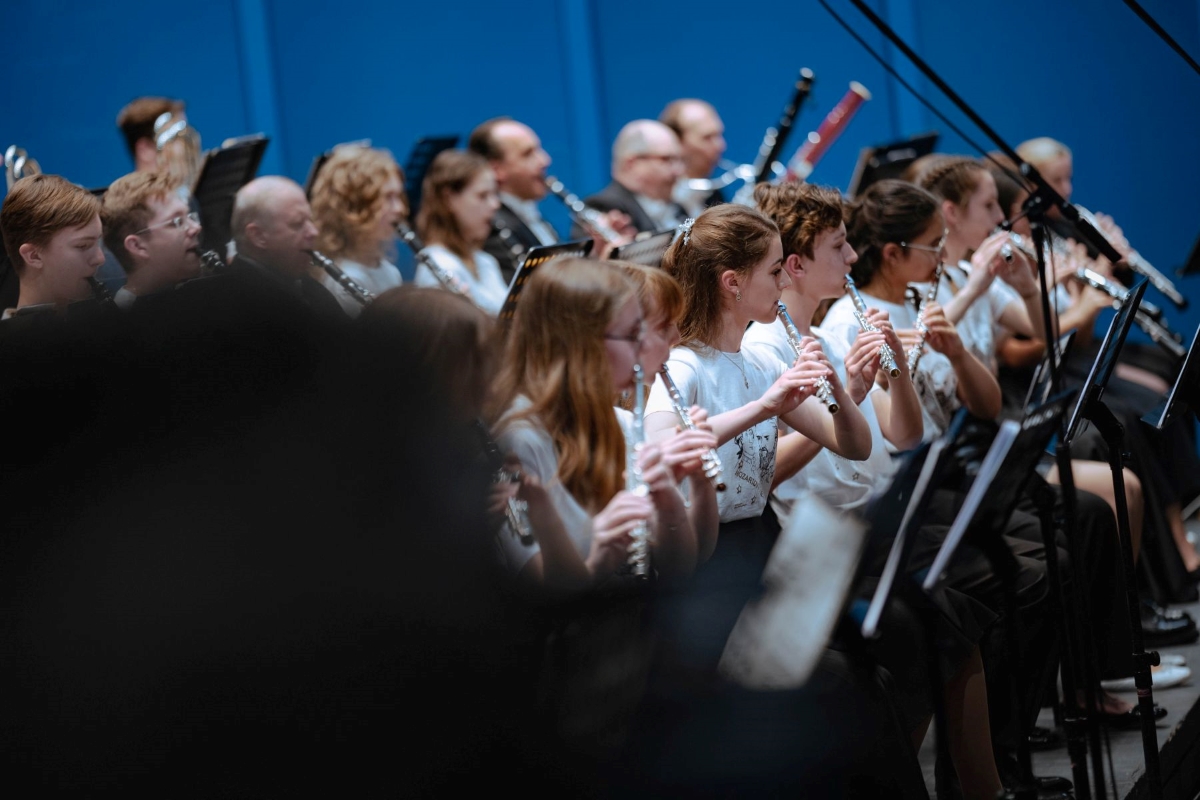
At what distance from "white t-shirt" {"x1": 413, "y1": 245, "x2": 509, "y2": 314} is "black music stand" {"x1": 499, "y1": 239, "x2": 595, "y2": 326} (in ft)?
3.90

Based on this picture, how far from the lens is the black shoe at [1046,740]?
3.29 m

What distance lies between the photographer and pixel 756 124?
712 cm

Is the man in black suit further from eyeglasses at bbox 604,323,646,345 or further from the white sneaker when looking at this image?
eyeglasses at bbox 604,323,646,345

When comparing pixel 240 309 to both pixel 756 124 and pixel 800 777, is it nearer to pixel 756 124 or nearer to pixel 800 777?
pixel 800 777

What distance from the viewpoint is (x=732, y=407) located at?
2662 mm

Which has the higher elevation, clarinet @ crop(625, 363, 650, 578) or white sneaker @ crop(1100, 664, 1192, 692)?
clarinet @ crop(625, 363, 650, 578)

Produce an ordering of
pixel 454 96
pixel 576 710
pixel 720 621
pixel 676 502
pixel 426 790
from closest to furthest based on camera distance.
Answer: pixel 426 790
pixel 576 710
pixel 676 502
pixel 720 621
pixel 454 96

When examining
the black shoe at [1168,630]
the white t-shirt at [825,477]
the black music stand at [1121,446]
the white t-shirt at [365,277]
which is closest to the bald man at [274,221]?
the white t-shirt at [365,277]

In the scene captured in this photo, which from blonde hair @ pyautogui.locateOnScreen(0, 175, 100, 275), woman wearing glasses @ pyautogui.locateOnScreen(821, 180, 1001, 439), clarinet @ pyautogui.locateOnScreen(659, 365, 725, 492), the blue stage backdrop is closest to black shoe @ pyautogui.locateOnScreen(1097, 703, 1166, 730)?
woman wearing glasses @ pyautogui.locateOnScreen(821, 180, 1001, 439)

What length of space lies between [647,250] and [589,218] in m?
2.21

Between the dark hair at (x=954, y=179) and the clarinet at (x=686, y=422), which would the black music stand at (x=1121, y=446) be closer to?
the clarinet at (x=686, y=422)

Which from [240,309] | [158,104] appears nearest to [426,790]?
[240,309]

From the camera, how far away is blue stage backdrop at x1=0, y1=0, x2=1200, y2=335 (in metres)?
6.05

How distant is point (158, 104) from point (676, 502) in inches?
134
